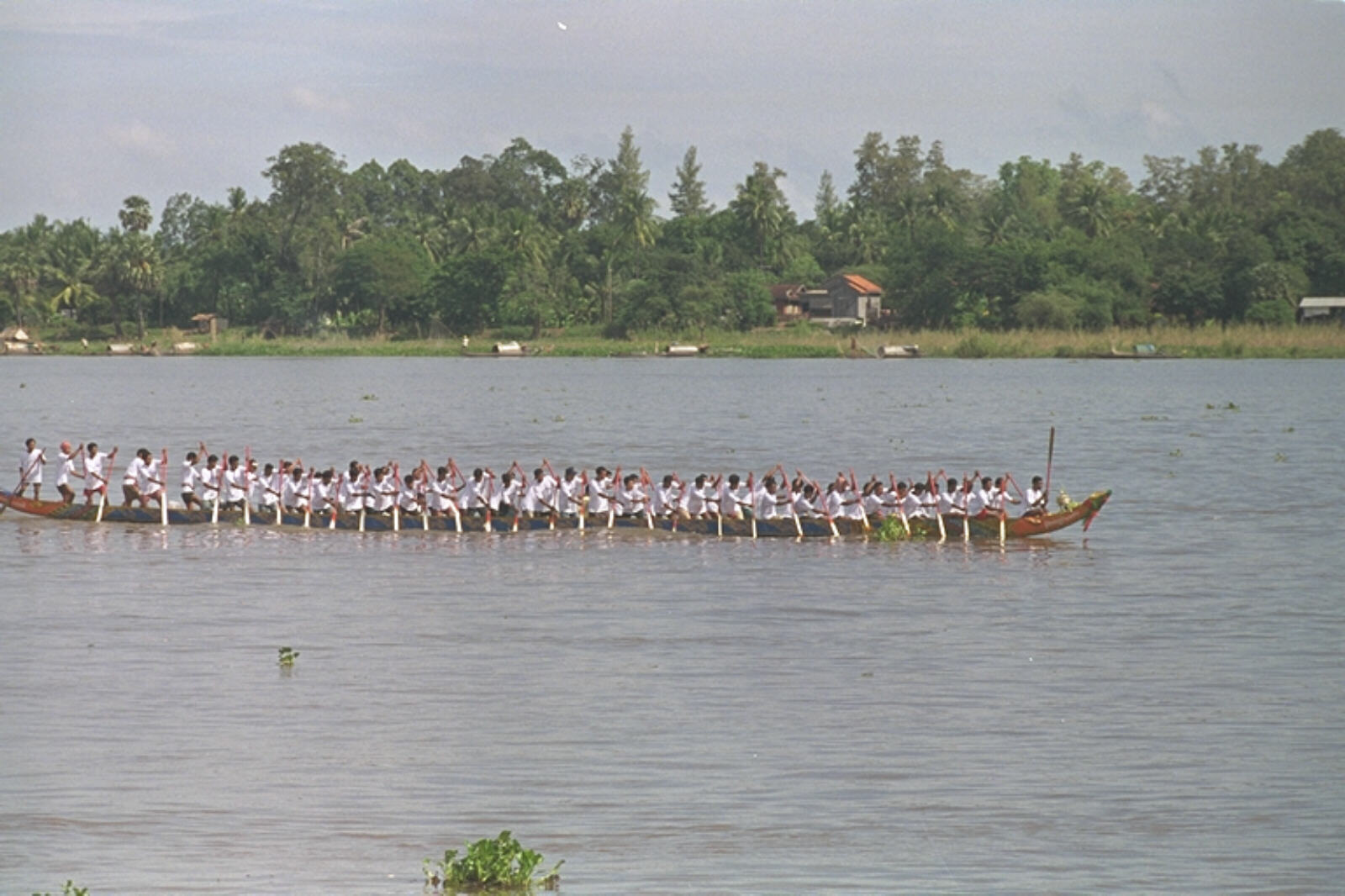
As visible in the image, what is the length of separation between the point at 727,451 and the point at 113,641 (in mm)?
26984

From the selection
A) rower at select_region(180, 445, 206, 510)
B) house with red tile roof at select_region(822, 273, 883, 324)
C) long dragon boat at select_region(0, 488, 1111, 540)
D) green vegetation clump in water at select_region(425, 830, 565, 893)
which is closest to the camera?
green vegetation clump in water at select_region(425, 830, 565, 893)

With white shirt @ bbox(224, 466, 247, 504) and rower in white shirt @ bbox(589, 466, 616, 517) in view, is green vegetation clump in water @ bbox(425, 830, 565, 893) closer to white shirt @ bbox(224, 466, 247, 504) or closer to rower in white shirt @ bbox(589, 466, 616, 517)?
rower in white shirt @ bbox(589, 466, 616, 517)

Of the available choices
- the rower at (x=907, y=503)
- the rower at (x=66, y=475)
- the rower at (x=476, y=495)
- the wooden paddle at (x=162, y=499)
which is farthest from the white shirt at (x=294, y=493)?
the rower at (x=907, y=503)

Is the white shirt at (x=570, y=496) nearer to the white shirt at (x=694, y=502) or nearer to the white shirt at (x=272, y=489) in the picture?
the white shirt at (x=694, y=502)

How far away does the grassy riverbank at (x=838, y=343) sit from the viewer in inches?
3088

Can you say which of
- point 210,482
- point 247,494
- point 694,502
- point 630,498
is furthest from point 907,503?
point 210,482

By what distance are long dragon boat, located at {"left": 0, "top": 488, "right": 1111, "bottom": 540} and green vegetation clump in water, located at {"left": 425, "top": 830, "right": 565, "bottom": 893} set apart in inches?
656

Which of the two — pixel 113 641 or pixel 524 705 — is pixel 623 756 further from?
pixel 113 641

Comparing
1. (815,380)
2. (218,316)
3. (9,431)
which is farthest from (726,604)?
(218,316)

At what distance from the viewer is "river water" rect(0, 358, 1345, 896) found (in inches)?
474

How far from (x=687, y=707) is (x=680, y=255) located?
7359cm

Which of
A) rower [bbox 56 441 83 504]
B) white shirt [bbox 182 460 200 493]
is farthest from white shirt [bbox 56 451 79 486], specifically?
white shirt [bbox 182 460 200 493]

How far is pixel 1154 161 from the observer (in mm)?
109500

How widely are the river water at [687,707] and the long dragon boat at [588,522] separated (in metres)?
0.28
